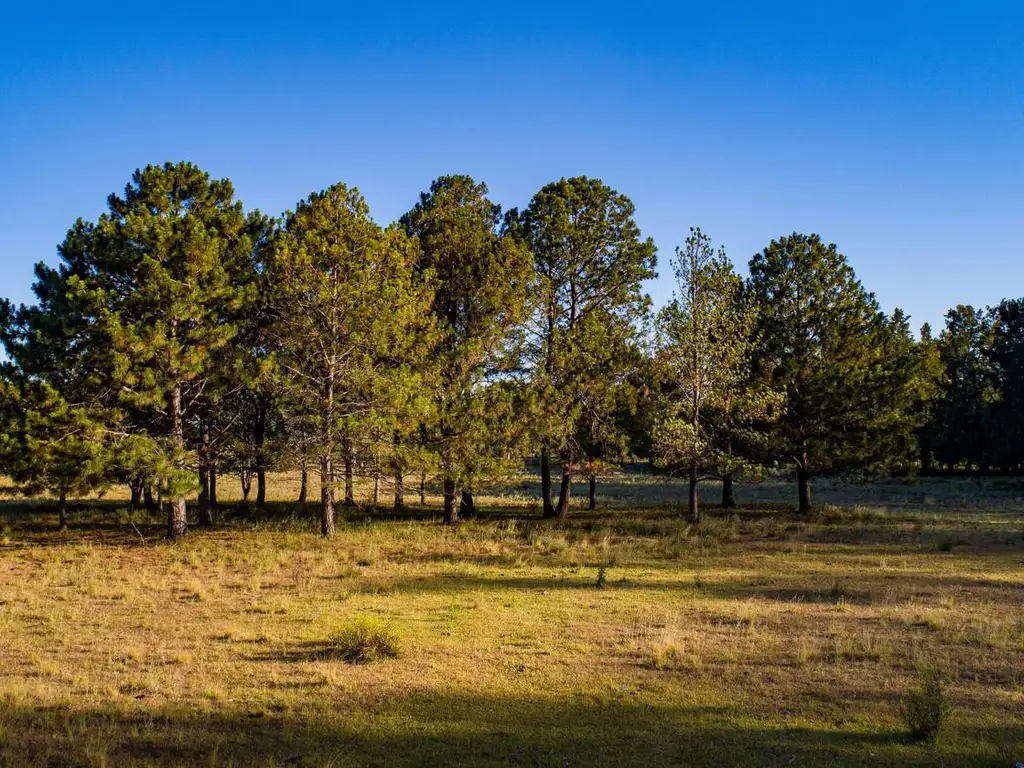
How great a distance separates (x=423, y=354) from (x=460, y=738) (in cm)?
1813

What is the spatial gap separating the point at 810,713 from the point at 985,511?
108 feet

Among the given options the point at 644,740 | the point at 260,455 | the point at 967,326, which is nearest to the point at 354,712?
the point at 644,740

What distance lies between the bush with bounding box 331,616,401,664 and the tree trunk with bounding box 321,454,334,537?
13.4 metres

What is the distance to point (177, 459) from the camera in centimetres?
2164

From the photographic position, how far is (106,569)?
728 inches

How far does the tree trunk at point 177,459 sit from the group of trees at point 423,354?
74 mm

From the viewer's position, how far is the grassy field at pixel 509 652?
24.3 ft

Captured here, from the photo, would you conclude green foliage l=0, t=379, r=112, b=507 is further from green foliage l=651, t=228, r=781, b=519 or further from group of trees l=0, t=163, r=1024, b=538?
green foliage l=651, t=228, r=781, b=519

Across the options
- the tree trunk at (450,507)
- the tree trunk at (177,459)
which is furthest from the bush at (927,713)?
the tree trunk at (450,507)

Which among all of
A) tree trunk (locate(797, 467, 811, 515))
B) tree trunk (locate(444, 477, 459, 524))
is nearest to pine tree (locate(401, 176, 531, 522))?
tree trunk (locate(444, 477, 459, 524))

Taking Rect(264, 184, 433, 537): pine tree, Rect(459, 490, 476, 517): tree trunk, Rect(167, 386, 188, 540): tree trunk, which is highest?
Rect(264, 184, 433, 537): pine tree

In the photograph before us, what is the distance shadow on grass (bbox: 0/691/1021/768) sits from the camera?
7.00m

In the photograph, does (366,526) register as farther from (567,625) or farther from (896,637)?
(896,637)

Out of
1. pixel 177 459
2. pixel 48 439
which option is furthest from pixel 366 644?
pixel 48 439
